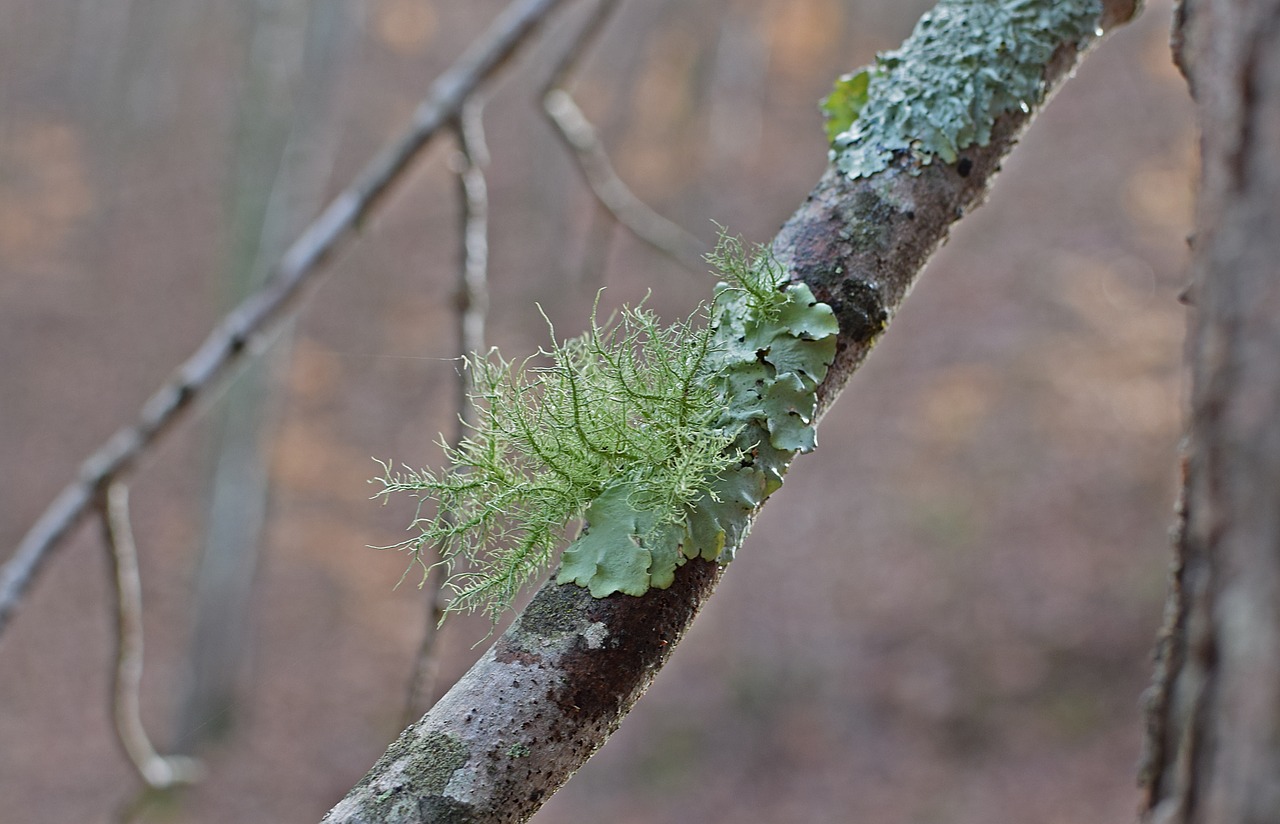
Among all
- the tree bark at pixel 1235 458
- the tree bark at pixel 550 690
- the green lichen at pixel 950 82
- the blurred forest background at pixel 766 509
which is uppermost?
the blurred forest background at pixel 766 509

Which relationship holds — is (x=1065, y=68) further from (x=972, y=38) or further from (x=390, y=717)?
(x=390, y=717)

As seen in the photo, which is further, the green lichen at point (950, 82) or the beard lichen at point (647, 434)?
the green lichen at point (950, 82)

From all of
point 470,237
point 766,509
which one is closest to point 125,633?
point 470,237

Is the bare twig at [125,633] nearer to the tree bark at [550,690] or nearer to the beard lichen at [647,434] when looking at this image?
the beard lichen at [647,434]

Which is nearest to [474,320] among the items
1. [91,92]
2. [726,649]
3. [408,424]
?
[726,649]

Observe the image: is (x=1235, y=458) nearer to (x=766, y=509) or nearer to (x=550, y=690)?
(x=550, y=690)

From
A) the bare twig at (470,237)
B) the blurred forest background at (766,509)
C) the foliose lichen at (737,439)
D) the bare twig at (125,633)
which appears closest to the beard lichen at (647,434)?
the foliose lichen at (737,439)
